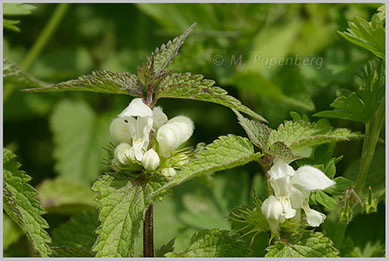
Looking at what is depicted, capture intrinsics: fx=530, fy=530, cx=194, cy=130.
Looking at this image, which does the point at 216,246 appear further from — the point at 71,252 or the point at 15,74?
the point at 15,74

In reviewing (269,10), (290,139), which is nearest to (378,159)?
(290,139)

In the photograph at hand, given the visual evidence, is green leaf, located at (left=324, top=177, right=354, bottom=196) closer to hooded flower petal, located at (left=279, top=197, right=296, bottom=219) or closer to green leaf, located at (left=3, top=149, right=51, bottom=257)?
hooded flower petal, located at (left=279, top=197, right=296, bottom=219)

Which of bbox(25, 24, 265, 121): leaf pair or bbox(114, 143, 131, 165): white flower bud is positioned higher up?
bbox(25, 24, 265, 121): leaf pair

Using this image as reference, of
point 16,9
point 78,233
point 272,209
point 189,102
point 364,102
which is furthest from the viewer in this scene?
point 189,102

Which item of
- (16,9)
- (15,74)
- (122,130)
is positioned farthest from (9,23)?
(122,130)

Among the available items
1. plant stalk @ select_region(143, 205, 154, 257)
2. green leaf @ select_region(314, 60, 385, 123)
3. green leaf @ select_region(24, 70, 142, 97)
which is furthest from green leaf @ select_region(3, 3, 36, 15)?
green leaf @ select_region(314, 60, 385, 123)

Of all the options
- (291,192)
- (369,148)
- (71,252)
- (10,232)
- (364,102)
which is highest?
(364,102)
